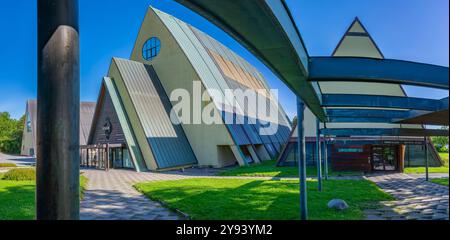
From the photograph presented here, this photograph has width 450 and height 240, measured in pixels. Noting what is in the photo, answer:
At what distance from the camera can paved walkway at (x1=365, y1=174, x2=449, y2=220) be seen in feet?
25.3

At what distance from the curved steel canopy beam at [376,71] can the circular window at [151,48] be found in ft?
83.4

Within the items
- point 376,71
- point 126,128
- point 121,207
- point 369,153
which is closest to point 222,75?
point 126,128

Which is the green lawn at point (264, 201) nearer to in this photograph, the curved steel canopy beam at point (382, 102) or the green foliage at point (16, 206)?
the curved steel canopy beam at point (382, 102)

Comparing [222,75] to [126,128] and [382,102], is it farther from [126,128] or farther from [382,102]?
[382,102]

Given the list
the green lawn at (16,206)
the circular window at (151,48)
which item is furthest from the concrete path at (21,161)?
the green lawn at (16,206)

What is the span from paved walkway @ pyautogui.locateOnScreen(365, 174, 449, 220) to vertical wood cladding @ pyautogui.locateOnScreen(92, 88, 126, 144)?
65.0ft

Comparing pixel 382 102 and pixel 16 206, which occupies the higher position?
pixel 382 102

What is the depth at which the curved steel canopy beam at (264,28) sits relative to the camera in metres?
2.96

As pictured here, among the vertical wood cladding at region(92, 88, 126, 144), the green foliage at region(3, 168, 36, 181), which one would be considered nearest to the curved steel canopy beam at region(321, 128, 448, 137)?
the green foliage at region(3, 168, 36, 181)

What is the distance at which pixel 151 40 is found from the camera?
2945 cm

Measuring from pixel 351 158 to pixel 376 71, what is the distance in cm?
1766

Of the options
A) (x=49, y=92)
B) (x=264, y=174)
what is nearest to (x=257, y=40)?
(x=49, y=92)

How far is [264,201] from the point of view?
9984 millimetres

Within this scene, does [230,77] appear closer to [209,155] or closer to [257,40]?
[209,155]
